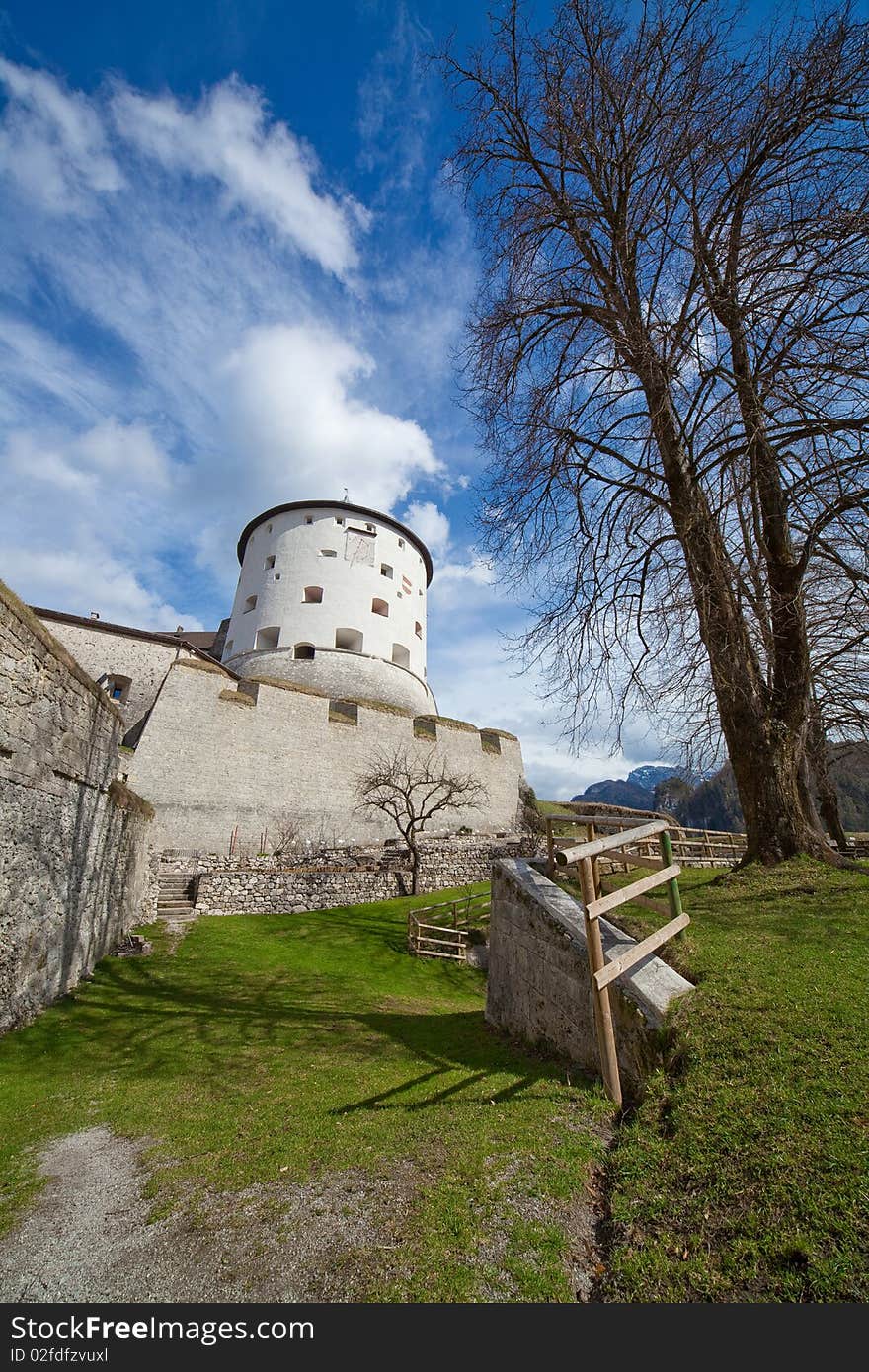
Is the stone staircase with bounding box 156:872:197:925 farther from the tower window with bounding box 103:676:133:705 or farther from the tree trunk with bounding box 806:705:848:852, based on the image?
the tree trunk with bounding box 806:705:848:852

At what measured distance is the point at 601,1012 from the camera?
344 cm

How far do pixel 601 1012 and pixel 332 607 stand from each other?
2546cm

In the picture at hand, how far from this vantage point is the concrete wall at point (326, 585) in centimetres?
2709

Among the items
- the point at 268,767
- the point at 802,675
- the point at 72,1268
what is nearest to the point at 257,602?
the point at 268,767

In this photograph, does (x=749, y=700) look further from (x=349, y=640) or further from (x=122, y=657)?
(x=349, y=640)

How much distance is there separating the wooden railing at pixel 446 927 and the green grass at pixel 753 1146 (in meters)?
8.72

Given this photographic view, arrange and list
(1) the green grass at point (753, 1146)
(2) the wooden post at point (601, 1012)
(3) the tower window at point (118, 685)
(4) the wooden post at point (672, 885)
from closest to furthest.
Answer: (1) the green grass at point (753, 1146)
(2) the wooden post at point (601, 1012)
(4) the wooden post at point (672, 885)
(3) the tower window at point (118, 685)

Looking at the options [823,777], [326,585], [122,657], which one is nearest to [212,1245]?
[823,777]

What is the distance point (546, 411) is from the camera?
25.5 ft

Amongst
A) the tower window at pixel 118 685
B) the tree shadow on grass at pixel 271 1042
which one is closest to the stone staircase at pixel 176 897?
the tree shadow on grass at pixel 271 1042

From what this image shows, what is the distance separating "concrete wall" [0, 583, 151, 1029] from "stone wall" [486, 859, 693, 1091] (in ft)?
16.6

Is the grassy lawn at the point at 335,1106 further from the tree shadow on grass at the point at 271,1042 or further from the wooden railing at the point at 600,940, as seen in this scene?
the wooden railing at the point at 600,940

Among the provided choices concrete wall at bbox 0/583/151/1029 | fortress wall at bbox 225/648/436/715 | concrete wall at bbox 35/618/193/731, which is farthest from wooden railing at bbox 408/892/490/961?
concrete wall at bbox 35/618/193/731

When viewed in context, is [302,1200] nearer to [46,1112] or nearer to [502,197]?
[46,1112]
